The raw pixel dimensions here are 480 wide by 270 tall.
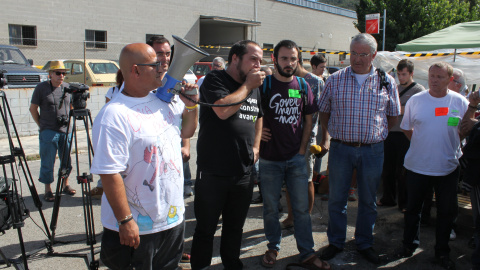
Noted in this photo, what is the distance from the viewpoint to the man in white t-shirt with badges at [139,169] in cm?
212

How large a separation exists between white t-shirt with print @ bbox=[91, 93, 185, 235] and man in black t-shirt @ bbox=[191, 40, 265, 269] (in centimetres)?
72

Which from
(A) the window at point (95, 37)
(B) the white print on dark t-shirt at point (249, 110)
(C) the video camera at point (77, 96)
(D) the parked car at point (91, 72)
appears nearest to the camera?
(B) the white print on dark t-shirt at point (249, 110)

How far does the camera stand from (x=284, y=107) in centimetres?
367

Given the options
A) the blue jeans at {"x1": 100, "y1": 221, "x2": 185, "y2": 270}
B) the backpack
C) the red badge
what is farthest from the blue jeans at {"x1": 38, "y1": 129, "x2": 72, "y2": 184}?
the red badge

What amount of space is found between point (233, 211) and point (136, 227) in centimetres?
127

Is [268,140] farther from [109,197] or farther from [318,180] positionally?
[318,180]

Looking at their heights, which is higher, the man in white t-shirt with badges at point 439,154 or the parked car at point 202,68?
the parked car at point 202,68

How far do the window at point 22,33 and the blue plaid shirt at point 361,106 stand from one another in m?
18.2

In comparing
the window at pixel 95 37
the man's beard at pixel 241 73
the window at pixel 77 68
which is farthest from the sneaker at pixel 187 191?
the window at pixel 95 37

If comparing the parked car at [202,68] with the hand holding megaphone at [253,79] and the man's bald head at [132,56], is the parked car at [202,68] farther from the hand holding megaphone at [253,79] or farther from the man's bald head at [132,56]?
the man's bald head at [132,56]

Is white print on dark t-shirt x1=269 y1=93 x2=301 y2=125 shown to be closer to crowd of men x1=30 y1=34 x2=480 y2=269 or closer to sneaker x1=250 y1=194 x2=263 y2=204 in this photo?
crowd of men x1=30 y1=34 x2=480 y2=269

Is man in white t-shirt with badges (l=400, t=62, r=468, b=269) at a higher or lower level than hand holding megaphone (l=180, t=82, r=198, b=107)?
lower

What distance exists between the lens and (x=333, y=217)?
3.94 m

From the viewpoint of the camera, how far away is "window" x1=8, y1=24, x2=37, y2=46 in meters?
18.7
